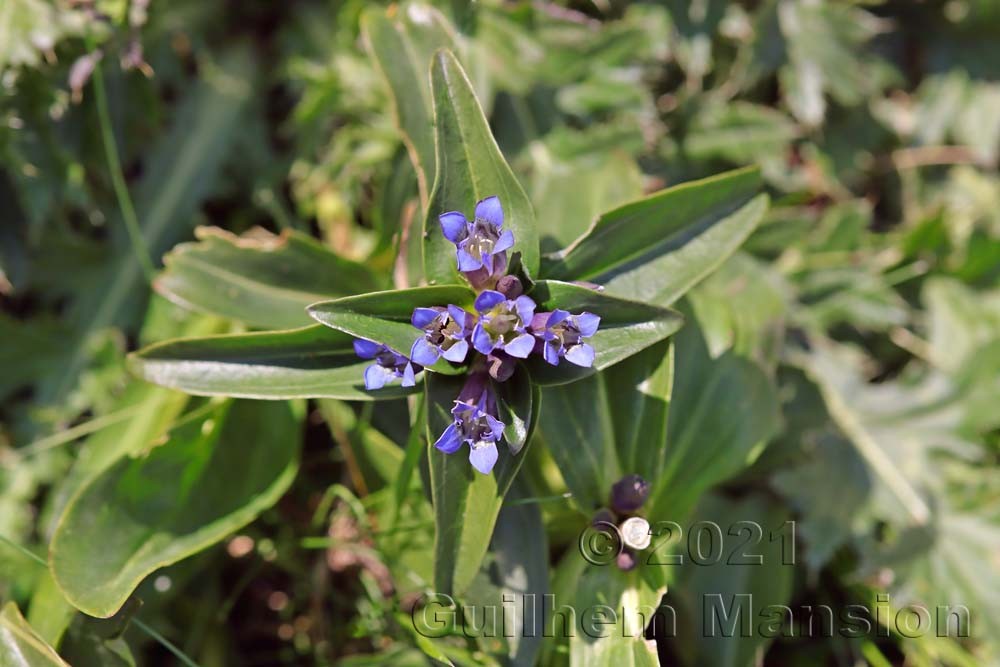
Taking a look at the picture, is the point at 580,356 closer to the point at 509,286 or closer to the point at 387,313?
the point at 509,286

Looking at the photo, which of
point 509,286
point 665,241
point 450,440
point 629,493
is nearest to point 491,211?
point 509,286

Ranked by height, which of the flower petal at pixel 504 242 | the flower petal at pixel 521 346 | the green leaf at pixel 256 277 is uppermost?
the flower petal at pixel 504 242

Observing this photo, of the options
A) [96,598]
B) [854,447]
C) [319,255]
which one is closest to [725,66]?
[854,447]

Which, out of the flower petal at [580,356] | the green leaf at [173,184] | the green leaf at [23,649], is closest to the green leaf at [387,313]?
the flower petal at [580,356]

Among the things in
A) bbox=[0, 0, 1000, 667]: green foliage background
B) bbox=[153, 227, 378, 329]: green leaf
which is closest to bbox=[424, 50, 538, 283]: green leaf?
bbox=[0, 0, 1000, 667]: green foliage background

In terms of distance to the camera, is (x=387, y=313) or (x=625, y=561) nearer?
(x=387, y=313)

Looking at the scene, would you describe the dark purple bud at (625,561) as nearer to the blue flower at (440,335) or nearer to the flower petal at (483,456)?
the flower petal at (483,456)
